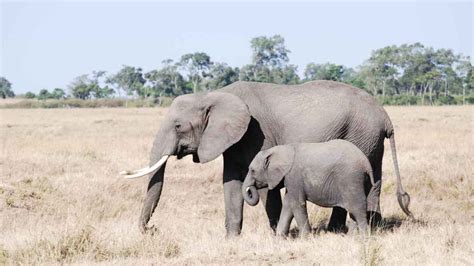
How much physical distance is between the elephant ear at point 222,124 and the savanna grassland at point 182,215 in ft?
3.63

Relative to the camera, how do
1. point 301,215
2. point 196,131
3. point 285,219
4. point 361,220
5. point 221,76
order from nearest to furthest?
point 361,220 < point 301,215 < point 285,219 < point 196,131 < point 221,76

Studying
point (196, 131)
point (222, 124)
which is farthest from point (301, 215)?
point (196, 131)

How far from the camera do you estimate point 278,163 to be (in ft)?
31.6

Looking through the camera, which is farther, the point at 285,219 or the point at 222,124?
the point at 222,124

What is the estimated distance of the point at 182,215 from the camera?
12.8 metres

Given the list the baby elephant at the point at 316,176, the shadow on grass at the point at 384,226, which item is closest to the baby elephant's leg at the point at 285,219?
the baby elephant at the point at 316,176

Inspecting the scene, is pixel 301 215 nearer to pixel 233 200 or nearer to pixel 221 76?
pixel 233 200

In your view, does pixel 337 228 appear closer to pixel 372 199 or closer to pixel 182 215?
pixel 372 199

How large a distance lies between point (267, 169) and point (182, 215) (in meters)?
→ 3.39

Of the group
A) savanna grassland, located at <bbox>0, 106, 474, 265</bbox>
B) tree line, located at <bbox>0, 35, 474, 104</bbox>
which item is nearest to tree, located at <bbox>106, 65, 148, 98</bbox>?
tree line, located at <bbox>0, 35, 474, 104</bbox>

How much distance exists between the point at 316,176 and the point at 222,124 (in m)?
1.38

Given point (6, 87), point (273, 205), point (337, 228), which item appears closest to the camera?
point (273, 205)

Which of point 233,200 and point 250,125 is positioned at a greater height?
point 250,125

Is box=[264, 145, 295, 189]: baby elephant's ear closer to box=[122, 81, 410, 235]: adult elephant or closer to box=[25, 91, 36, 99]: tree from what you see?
box=[122, 81, 410, 235]: adult elephant
